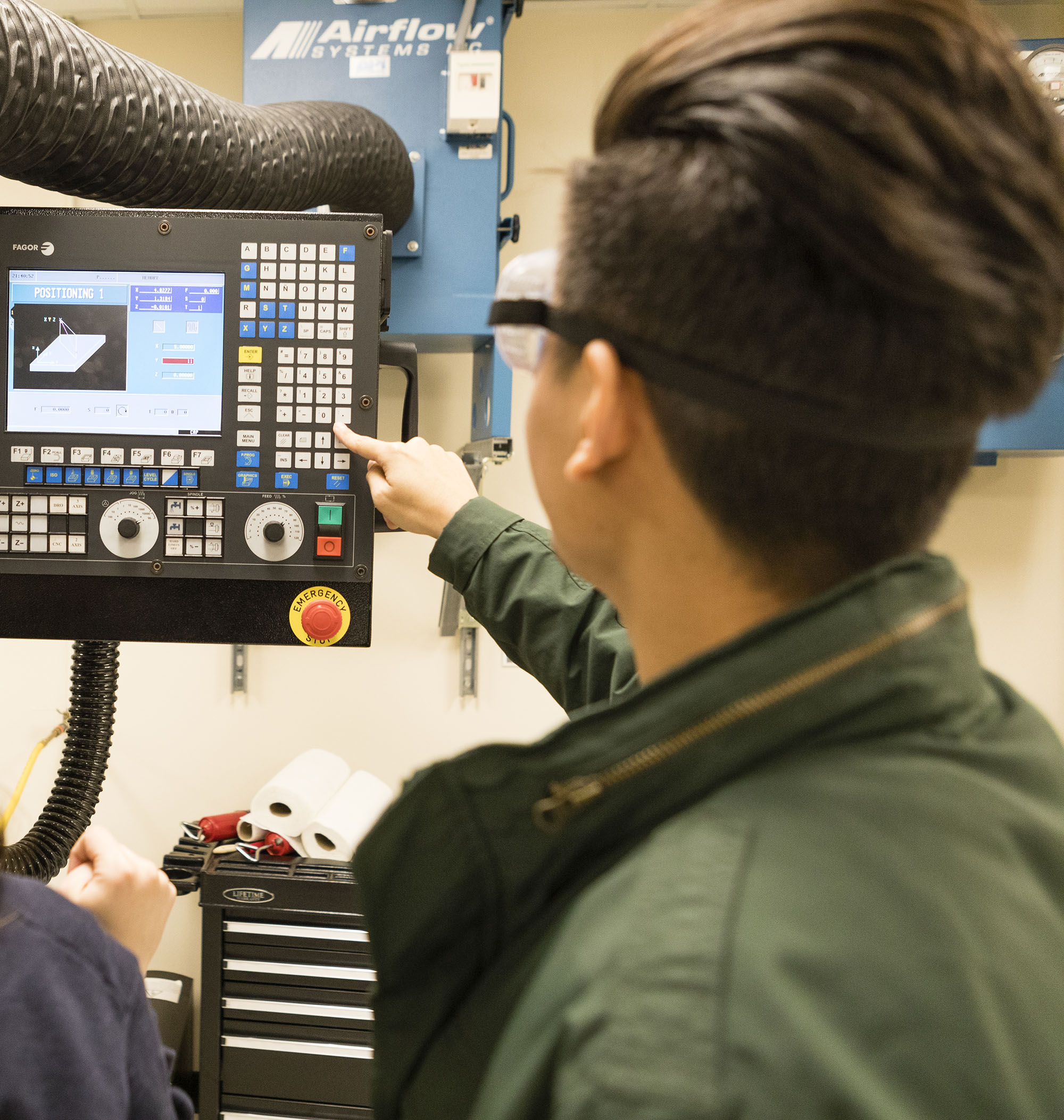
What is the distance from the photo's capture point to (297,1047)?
1.73m

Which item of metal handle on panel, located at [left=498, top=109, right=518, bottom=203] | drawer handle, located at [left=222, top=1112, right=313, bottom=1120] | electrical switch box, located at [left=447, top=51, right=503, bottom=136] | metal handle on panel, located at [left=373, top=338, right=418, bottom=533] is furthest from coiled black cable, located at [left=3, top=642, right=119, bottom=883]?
metal handle on panel, located at [left=498, top=109, right=518, bottom=203]

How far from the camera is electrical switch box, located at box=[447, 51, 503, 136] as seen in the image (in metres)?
1.53

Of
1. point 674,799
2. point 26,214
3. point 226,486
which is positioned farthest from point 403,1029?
point 26,214

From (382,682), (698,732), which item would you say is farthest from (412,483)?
(382,682)

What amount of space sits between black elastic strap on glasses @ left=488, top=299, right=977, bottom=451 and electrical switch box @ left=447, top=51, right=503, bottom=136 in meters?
1.28

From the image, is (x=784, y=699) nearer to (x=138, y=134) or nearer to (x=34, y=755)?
(x=138, y=134)

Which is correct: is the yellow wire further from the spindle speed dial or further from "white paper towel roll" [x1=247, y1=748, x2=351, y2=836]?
the spindle speed dial

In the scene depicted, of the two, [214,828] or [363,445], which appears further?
[214,828]

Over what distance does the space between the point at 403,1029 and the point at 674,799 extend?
0.21m

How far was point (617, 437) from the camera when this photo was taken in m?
0.50

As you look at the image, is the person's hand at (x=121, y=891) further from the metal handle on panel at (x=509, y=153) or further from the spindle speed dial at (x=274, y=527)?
the metal handle on panel at (x=509, y=153)

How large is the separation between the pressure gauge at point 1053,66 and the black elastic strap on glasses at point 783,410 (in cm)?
163

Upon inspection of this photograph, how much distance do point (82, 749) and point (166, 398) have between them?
0.46 m

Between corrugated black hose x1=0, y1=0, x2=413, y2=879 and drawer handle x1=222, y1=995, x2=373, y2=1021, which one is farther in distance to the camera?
drawer handle x1=222, y1=995, x2=373, y2=1021
